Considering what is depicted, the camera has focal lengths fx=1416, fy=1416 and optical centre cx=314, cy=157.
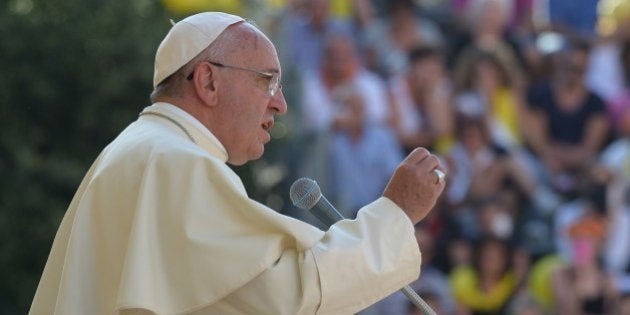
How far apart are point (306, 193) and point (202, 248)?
41 centimetres

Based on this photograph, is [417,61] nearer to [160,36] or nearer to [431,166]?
[160,36]

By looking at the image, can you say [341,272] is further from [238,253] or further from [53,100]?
[53,100]

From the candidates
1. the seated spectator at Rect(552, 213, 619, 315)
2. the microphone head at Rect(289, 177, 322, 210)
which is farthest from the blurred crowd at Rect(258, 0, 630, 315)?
the microphone head at Rect(289, 177, 322, 210)

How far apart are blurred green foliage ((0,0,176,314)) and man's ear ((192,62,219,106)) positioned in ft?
26.1

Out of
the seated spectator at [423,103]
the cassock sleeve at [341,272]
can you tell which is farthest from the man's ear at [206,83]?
the seated spectator at [423,103]

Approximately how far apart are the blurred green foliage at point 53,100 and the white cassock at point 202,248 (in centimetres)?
806

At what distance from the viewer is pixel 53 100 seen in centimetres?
1244

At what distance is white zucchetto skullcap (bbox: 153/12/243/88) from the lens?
14.2 feet

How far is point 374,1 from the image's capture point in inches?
448

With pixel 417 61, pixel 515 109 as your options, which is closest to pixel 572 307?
pixel 515 109

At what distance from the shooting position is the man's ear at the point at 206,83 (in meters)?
4.26

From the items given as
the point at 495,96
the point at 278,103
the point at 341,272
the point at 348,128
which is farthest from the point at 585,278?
the point at 341,272

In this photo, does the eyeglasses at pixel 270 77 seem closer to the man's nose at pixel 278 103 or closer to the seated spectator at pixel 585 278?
the man's nose at pixel 278 103

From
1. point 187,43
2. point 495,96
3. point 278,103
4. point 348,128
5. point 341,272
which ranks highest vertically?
point 187,43
